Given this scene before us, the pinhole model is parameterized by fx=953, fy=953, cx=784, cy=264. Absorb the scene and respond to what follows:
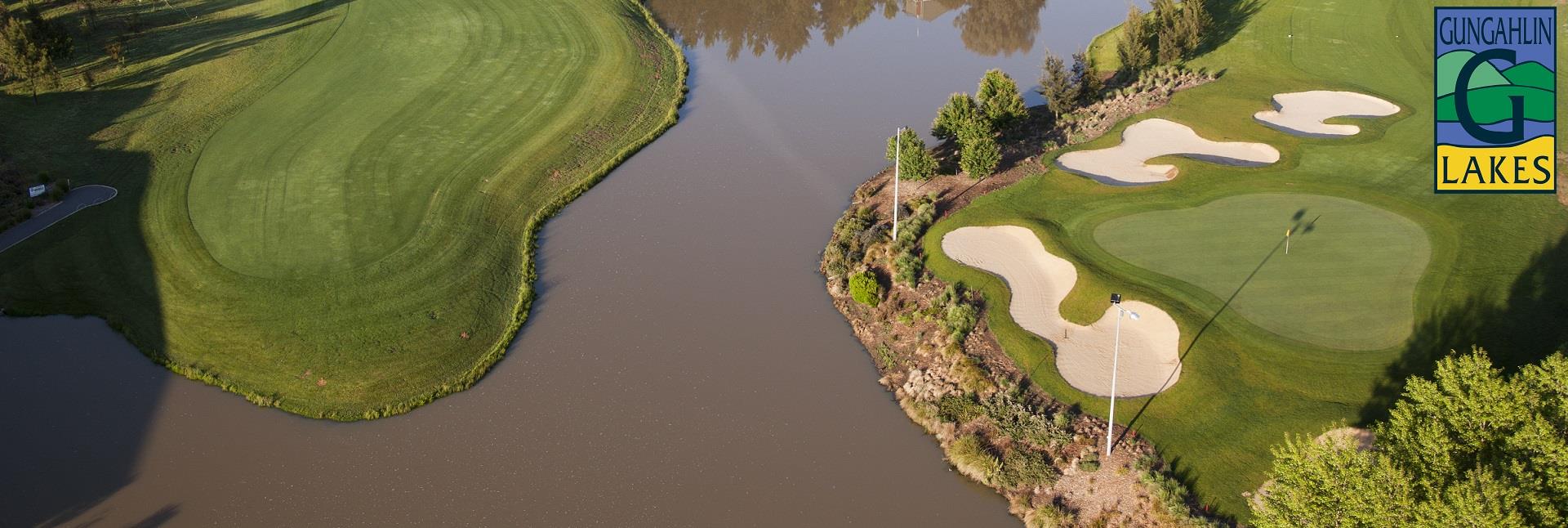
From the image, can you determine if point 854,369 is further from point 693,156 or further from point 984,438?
point 693,156

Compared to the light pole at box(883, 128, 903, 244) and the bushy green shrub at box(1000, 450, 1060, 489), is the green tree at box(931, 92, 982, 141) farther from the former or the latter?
the bushy green shrub at box(1000, 450, 1060, 489)

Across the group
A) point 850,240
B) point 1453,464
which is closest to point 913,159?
point 850,240

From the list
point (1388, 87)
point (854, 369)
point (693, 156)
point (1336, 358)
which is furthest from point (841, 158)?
point (1388, 87)

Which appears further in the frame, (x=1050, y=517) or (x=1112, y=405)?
(x=1112, y=405)

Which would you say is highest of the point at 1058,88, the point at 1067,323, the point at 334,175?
the point at 334,175

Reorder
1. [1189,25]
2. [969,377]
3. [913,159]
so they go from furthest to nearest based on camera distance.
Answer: [1189,25], [913,159], [969,377]

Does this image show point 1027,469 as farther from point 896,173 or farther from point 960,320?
point 896,173
